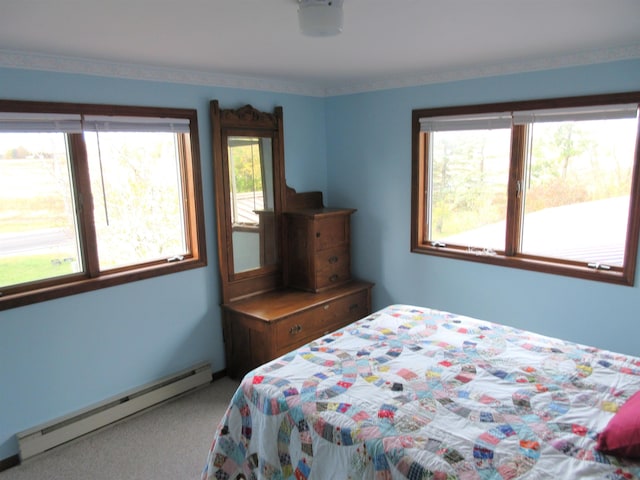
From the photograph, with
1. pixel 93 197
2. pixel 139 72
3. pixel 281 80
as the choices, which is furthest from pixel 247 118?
pixel 93 197

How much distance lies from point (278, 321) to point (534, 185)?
1.97 metres

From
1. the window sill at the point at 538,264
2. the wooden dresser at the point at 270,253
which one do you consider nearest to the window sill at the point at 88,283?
the wooden dresser at the point at 270,253

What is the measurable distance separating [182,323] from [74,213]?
1.03m

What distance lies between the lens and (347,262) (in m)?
4.00

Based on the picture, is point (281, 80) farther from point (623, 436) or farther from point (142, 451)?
point (623, 436)

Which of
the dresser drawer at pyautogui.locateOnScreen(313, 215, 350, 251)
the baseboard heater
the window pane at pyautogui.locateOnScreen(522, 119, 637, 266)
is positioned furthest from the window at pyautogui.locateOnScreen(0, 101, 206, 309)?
the window pane at pyautogui.locateOnScreen(522, 119, 637, 266)

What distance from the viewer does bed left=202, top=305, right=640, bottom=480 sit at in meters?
1.53

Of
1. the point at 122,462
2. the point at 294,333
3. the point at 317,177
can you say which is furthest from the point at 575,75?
the point at 122,462

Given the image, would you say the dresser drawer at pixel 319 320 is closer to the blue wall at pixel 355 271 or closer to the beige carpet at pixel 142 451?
the blue wall at pixel 355 271

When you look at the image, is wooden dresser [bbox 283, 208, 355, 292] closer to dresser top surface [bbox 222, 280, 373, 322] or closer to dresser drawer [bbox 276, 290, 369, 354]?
dresser top surface [bbox 222, 280, 373, 322]

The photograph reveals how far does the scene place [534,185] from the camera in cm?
→ 312

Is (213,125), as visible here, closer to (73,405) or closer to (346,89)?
(346,89)

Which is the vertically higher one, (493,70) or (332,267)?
(493,70)

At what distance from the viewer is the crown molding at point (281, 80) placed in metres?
2.52
